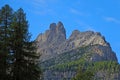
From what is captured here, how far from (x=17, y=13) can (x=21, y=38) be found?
11.7 ft

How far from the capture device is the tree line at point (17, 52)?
1619 inches

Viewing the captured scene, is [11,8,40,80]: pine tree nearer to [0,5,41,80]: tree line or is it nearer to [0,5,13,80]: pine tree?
[0,5,41,80]: tree line

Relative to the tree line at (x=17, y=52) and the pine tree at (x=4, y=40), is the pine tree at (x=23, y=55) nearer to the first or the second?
the tree line at (x=17, y=52)

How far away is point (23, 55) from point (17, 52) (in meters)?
0.74

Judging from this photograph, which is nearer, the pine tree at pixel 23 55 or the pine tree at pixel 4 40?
the pine tree at pixel 4 40

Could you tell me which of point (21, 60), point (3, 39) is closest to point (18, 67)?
point (21, 60)

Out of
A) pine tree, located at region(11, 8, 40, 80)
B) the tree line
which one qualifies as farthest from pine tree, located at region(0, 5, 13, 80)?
pine tree, located at region(11, 8, 40, 80)

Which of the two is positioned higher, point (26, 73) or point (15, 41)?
point (15, 41)

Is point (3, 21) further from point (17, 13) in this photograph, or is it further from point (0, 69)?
point (0, 69)

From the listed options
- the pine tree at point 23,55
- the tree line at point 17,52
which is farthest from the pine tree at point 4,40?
the pine tree at point 23,55

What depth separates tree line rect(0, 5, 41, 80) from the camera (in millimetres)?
41125

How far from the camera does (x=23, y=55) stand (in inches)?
1655

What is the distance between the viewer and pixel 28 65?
138 ft

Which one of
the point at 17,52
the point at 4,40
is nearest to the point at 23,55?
the point at 17,52
